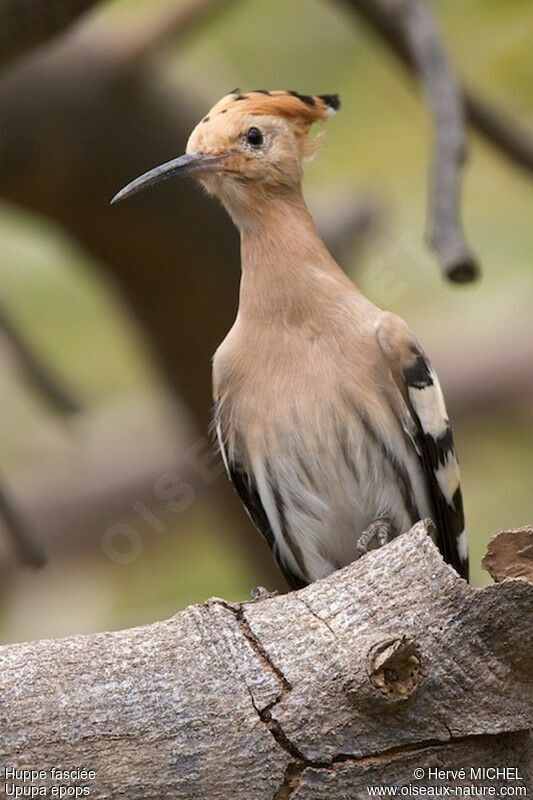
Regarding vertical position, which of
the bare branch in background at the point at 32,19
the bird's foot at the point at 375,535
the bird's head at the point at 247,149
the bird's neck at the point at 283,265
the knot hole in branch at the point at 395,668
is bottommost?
the bird's foot at the point at 375,535

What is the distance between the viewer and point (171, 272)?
182 inches

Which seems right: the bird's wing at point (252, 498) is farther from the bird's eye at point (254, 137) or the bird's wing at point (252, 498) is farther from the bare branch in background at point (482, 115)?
the bare branch in background at point (482, 115)

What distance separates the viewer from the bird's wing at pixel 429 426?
334 centimetres

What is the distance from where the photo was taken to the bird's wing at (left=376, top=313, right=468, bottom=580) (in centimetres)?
334

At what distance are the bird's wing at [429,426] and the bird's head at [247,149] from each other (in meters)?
0.46

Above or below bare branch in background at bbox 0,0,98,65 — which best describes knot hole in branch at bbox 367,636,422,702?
below

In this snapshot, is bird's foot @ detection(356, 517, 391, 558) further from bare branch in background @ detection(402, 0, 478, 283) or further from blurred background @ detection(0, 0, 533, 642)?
bare branch in background @ detection(402, 0, 478, 283)

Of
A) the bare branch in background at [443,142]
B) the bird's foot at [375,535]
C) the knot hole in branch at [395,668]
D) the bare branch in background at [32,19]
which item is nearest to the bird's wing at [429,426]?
the bird's foot at [375,535]

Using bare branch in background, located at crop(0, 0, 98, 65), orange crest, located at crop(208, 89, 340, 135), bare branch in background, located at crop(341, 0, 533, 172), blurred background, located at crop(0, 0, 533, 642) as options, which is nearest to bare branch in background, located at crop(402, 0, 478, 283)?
blurred background, located at crop(0, 0, 533, 642)

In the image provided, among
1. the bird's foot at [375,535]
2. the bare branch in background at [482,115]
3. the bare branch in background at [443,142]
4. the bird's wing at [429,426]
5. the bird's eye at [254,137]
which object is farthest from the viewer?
the bare branch in background at [482,115]

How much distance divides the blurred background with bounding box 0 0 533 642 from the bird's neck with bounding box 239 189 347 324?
0.38 metres

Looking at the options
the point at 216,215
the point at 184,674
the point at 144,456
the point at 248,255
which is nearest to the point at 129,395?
the point at 144,456

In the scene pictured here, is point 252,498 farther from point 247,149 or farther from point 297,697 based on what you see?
point 297,697

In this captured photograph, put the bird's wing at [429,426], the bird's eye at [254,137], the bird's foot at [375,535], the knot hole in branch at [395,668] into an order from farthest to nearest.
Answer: the bird's eye at [254,137] → the bird's wing at [429,426] → the bird's foot at [375,535] → the knot hole in branch at [395,668]
